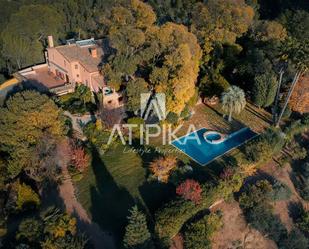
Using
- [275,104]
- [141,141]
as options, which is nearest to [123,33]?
[141,141]

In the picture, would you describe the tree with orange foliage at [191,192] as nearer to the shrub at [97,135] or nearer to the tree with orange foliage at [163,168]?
the tree with orange foliage at [163,168]

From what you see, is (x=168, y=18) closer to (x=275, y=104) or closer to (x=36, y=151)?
(x=275, y=104)

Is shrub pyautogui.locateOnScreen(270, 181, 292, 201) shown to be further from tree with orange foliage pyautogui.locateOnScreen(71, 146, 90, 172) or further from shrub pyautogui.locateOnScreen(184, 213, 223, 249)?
tree with orange foliage pyautogui.locateOnScreen(71, 146, 90, 172)

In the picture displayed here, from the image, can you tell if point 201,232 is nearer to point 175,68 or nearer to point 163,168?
point 163,168

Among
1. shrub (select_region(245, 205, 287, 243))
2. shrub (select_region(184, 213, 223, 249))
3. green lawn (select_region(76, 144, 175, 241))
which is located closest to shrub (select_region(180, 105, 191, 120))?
green lawn (select_region(76, 144, 175, 241))

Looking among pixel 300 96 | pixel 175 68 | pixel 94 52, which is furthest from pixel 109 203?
pixel 300 96

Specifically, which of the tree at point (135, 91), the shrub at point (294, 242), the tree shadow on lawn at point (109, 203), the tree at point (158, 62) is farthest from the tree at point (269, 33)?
the tree shadow on lawn at point (109, 203)
